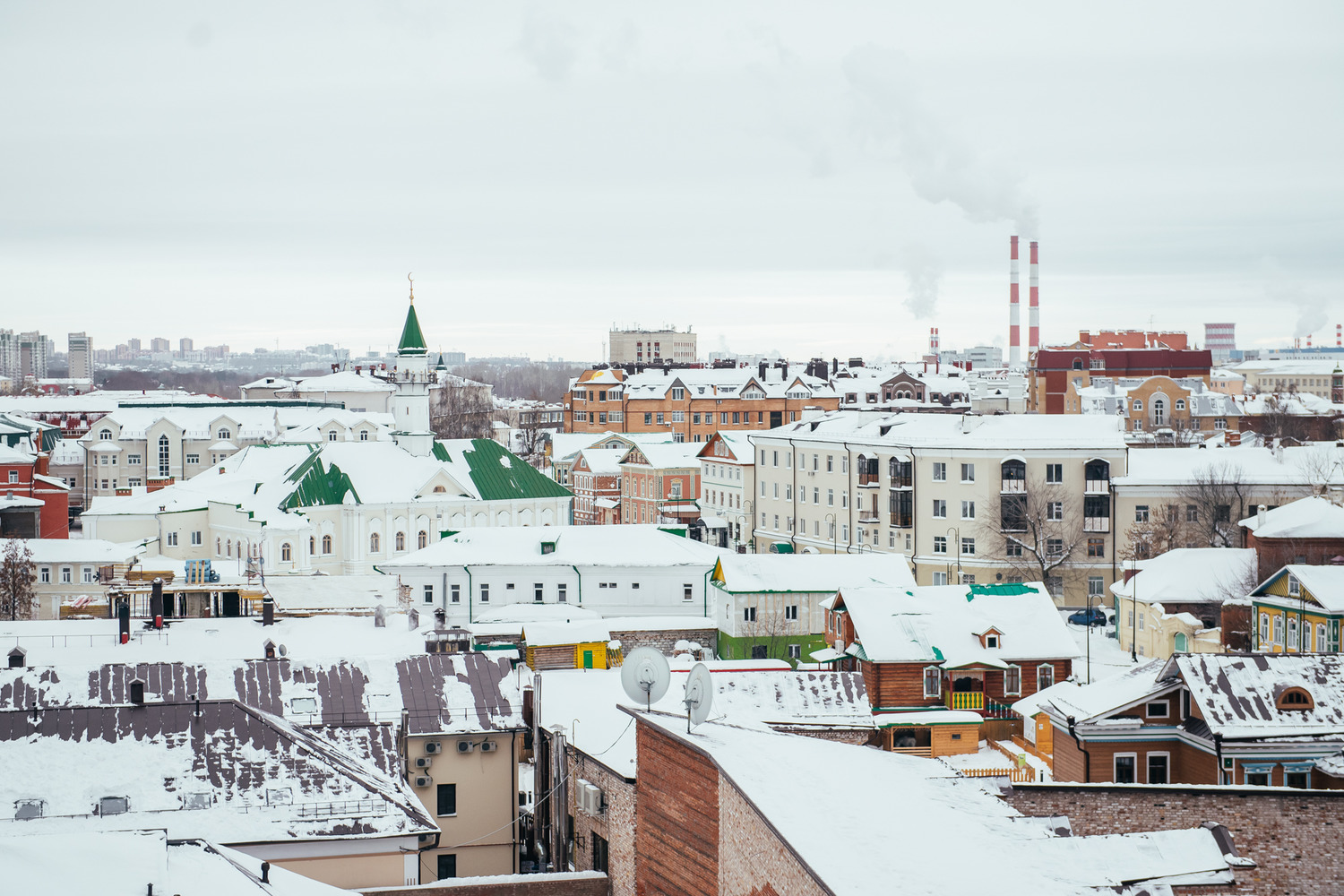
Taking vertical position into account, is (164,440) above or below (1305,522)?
above

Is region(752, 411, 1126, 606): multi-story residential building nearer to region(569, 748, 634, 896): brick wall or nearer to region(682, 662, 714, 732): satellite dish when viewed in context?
region(569, 748, 634, 896): brick wall

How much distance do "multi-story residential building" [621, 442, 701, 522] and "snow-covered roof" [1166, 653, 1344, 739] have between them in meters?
53.4

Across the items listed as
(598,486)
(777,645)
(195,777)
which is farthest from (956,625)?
(598,486)

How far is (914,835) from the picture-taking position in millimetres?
13344

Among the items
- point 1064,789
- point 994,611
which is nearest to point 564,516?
point 994,611

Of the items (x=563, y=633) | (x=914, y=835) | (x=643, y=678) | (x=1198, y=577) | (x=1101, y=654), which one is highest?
(x=643, y=678)

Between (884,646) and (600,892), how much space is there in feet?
48.0

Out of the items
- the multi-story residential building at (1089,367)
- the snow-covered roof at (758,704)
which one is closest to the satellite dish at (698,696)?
the snow-covered roof at (758,704)

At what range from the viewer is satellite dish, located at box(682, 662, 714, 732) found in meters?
15.6

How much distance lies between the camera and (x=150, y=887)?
12570 millimetres

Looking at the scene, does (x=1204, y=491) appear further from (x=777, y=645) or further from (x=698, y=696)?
(x=698, y=696)

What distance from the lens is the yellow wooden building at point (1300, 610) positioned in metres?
31.2

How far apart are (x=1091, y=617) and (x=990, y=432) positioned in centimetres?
987

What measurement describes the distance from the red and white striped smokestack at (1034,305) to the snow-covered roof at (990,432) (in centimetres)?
4216
